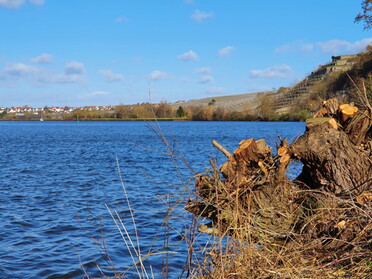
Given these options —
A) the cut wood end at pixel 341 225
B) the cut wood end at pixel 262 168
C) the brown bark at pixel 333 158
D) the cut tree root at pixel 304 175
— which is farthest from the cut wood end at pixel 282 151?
the cut wood end at pixel 341 225

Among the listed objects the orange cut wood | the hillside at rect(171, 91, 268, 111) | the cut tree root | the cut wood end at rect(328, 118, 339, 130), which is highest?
the hillside at rect(171, 91, 268, 111)

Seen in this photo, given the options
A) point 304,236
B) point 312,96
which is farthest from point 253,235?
point 312,96

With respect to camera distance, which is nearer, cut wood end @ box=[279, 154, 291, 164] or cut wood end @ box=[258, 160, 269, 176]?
cut wood end @ box=[279, 154, 291, 164]

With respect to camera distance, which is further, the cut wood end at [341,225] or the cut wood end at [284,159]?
the cut wood end at [284,159]

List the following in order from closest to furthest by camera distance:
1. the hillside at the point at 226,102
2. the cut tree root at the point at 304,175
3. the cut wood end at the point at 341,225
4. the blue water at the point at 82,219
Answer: the cut wood end at the point at 341,225, the cut tree root at the point at 304,175, the blue water at the point at 82,219, the hillside at the point at 226,102

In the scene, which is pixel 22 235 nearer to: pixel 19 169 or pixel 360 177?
pixel 360 177

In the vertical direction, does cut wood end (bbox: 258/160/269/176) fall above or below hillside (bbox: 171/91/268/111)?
below

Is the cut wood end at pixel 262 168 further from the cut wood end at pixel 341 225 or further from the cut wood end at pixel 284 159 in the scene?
the cut wood end at pixel 341 225

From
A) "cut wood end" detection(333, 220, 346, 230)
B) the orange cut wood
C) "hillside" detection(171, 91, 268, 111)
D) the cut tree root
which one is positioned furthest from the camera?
"hillside" detection(171, 91, 268, 111)

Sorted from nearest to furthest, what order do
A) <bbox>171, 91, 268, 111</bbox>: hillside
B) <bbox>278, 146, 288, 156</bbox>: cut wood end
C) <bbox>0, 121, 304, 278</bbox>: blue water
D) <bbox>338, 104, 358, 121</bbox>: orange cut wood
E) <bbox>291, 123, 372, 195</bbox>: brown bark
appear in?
<bbox>291, 123, 372, 195</bbox>: brown bark
<bbox>278, 146, 288, 156</bbox>: cut wood end
<bbox>338, 104, 358, 121</bbox>: orange cut wood
<bbox>0, 121, 304, 278</bbox>: blue water
<bbox>171, 91, 268, 111</bbox>: hillside

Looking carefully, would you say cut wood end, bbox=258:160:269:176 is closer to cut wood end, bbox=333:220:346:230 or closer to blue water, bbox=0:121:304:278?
blue water, bbox=0:121:304:278

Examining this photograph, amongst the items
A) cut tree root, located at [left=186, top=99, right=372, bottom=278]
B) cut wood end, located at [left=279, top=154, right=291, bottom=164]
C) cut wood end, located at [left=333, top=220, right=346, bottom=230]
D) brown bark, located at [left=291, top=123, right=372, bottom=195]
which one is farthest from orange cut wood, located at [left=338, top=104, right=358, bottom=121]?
cut wood end, located at [left=333, top=220, right=346, bottom=230]

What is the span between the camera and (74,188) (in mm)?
15852

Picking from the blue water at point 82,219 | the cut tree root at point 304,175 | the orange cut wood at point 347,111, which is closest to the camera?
the cut tree root at point 304,175
